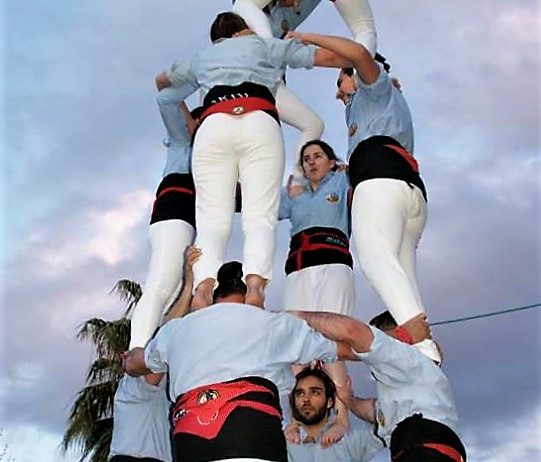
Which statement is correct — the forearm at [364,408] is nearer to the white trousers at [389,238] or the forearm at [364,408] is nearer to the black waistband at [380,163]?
the white trousers at [389,238]

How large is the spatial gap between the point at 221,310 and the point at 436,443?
132 cm

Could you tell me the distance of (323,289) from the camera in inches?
271

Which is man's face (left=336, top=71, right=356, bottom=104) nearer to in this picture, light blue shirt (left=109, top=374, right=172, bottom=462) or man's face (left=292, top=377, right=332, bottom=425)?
man's face (left=292, top=377, right=332, bottom=425)

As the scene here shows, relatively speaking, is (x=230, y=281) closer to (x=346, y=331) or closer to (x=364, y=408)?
(x=346, y=331)

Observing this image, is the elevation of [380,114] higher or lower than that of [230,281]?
higher

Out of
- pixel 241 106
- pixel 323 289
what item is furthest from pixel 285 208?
pixel 241 106

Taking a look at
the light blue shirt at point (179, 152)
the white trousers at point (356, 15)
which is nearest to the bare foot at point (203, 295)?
the light blue shirt at point (179, 152)

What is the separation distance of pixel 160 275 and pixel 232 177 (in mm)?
873

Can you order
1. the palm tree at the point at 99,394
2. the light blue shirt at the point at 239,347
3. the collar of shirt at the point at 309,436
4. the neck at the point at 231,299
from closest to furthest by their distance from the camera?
the light blue shirt at the point at 239,347
the neck at the point at 231,299
the collar of shirt at the point at 309,436
the palm tree at the point at 99,394

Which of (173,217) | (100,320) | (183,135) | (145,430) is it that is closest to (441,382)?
(145,430)

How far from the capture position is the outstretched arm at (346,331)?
4.77m

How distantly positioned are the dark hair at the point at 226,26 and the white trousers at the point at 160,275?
1387mm

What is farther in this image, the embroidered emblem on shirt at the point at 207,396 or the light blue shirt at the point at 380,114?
the light blue shirt at the point at 380,114

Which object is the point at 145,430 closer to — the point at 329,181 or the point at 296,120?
the point at 329,181
